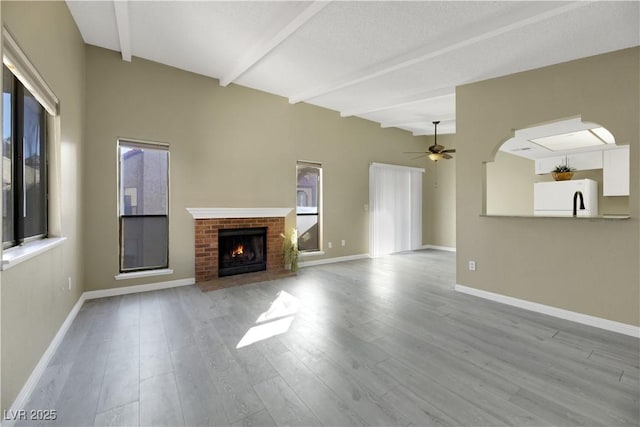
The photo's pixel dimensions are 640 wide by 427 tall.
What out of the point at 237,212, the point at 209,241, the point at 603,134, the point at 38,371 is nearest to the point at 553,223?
the point at 603,134

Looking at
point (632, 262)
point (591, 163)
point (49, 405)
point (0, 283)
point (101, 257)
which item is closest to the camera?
point (0, 283)

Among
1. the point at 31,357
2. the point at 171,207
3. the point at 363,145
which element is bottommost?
the point at 31,357

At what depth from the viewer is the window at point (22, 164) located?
174cm

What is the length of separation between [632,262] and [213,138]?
5.31 meters

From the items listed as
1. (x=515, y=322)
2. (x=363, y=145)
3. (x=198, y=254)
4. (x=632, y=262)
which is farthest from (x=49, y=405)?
(x=363, y=145)

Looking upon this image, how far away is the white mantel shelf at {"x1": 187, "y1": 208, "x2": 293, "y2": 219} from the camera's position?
13.9 ft

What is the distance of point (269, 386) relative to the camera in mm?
1796

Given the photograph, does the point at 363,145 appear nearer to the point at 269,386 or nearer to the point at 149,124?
the point at 149,124

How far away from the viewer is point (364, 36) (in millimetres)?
3066

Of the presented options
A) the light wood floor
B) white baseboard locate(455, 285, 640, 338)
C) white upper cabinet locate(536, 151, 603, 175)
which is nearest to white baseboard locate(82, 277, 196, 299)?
the light wood floor

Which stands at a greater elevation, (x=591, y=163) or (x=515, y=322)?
(x=591, y=163)

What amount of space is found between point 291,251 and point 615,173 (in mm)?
5927

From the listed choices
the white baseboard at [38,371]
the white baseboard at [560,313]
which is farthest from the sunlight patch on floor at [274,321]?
the white baseboard at [560,313]

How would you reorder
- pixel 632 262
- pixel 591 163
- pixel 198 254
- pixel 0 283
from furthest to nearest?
pixel 591 163, pixel 198 254, pixel 632 262, pixel 0 283
